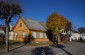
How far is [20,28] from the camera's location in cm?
4356

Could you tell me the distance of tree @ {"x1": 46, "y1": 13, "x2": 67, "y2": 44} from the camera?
4566 centimetres

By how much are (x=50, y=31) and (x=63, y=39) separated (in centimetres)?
539

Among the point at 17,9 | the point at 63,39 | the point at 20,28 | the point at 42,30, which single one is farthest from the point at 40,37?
the point at 17,9

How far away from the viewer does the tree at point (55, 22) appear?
4566 centimetres

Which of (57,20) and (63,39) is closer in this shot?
(57,20)

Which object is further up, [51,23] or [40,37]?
[51,23]

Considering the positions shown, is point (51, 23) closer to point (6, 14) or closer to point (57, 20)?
point (57, 20)

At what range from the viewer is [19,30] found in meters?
43.8

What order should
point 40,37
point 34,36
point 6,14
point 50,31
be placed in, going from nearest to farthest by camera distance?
1. point 6,14
2. point 34,36
3. point 40,37
4. point 50,31

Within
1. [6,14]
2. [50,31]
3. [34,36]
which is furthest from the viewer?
[50,31]

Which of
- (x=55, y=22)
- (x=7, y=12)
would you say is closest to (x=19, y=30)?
(x=55, y=22)

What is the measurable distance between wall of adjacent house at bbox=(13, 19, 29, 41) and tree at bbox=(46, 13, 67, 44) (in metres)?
8.09

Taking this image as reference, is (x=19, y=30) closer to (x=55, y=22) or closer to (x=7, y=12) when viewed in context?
(x=55, y=22)

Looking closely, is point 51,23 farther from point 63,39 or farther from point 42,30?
point 63,39
